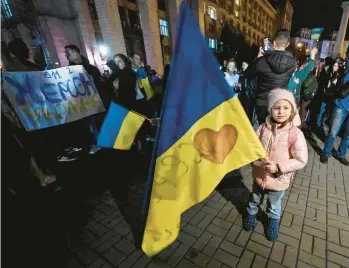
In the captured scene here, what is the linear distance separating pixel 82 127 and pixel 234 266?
5.12 m

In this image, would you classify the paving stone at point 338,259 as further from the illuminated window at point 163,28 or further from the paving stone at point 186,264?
the illuminated window at point 163,28

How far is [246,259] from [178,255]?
2.44 ft

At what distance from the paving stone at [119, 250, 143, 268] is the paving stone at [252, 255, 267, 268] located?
4.13 ft

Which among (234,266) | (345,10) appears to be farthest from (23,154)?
(345,10)

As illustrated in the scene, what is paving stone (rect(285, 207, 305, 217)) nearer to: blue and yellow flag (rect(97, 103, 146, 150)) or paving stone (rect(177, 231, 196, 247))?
paving stone (rect(177, 231, 196, 247))

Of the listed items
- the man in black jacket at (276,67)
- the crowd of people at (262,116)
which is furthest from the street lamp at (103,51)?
the man in black jacket at (276,67)

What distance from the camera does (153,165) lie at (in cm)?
168

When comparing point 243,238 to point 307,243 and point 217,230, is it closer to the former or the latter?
point 217,230

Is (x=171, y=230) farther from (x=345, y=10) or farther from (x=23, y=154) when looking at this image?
(x=345, y=10)

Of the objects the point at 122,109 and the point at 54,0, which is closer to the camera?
the point at 122,109

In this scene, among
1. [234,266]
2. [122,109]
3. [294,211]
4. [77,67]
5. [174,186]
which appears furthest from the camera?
[77,67]

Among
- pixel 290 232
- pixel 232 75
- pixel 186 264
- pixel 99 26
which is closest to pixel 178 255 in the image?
pixel 186 264

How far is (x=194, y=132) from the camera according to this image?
1.53 metres

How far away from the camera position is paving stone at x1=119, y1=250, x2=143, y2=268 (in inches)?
85.9
